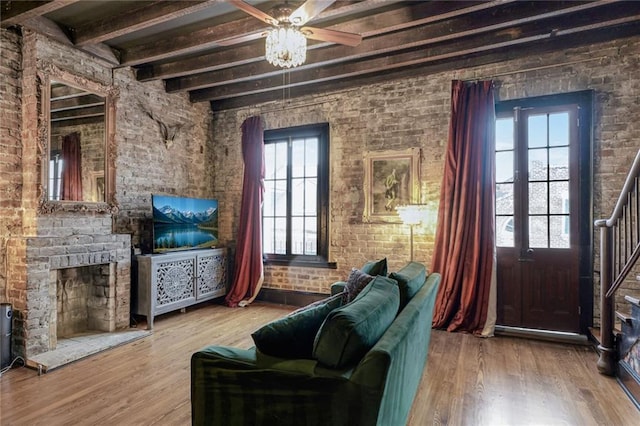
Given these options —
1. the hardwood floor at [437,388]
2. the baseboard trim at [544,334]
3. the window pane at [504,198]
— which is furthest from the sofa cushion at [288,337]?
the window pane at [504,198]

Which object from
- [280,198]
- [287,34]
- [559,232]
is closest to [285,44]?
[287,34]

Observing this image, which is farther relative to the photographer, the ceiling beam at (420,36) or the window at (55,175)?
the window at (55,175)

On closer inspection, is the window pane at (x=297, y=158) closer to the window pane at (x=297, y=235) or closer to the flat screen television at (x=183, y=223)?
the window pane at (x=297, y=235)

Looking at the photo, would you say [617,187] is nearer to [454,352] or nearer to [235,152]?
[454,352]

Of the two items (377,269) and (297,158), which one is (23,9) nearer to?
(297,158)

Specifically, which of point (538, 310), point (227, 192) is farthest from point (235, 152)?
point (538, 310)

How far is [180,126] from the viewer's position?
528 centimetres

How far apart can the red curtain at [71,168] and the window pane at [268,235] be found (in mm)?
2464

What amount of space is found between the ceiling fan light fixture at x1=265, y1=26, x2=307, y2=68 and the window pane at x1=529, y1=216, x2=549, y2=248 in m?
3.27

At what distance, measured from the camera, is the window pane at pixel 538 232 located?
13.1ft

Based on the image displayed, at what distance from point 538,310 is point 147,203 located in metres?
4.97

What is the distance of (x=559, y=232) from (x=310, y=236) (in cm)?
308

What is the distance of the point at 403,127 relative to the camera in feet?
15.2

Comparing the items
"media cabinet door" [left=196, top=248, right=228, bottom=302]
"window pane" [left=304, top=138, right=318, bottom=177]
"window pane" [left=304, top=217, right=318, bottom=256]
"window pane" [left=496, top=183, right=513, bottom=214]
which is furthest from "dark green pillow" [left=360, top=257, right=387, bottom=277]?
"media cabinet door" [left=196, top=248, right=228, bottom=302]
